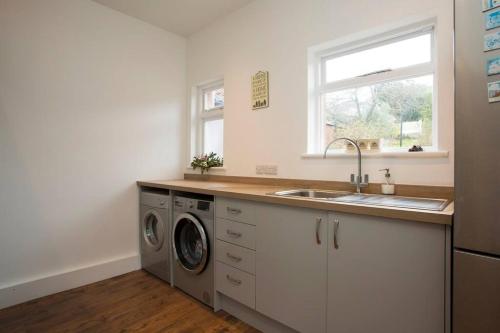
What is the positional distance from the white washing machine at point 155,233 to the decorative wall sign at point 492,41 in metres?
2.32

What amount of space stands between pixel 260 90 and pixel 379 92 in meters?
1.04

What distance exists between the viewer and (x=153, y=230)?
2.79 metres

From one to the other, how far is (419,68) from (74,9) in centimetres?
295

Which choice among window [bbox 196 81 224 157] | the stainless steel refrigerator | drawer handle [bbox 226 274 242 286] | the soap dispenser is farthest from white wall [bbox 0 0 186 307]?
the stainless steel refrigerator

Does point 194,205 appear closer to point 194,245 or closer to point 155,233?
point 194,245

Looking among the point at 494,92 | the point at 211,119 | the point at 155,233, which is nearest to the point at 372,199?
the point at 494,92

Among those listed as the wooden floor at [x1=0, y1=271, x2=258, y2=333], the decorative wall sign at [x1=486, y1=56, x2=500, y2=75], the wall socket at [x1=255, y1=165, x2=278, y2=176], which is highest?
the decorative wall sign at [x1=486, y1=56, x2=500, y2=75]

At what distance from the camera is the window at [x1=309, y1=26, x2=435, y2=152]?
5.84 ft

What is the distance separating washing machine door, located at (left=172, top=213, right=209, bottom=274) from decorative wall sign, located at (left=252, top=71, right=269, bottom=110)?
1204 millimetres

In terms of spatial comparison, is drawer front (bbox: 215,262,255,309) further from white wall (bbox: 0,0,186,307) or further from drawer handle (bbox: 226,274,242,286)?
white wall (bbox: 0,0,186,307)

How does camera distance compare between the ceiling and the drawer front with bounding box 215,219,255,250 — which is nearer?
the drawer front with bounding box 215,219,255,250

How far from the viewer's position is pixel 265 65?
2.51m

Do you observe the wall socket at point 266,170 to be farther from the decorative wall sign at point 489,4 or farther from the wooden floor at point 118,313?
the decorative wall sign at point 489,4

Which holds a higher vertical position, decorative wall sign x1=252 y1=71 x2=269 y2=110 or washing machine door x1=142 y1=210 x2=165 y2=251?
→ decorative wall sign x1=252 y1=71 x2=269 y2=110
